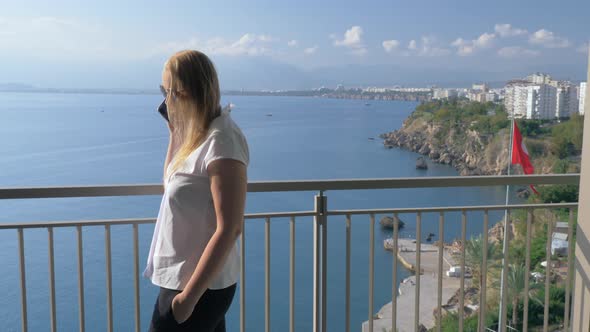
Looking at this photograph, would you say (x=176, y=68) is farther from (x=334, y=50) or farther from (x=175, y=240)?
(x=334, y=50)

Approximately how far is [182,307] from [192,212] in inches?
8.8

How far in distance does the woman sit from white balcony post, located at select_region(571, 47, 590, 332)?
4.59 feet

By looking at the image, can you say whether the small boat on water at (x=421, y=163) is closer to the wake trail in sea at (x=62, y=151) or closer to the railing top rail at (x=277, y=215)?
the wake trail in sea at (x=62, y=151)

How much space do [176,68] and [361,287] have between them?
22798 mm

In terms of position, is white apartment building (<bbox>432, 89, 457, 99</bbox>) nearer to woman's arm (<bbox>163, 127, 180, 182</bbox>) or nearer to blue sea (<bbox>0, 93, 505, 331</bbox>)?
blue sea (<bbox>0, 93, 505, 331</bbox>)

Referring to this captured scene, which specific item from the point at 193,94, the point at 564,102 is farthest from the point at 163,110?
the point at 564,102

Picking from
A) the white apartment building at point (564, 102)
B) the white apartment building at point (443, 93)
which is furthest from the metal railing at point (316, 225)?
the white apartment building at point (443, 93)

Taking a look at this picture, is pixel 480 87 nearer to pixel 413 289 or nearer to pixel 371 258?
pixel 413 289

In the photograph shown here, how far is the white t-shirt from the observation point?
1.27 metres

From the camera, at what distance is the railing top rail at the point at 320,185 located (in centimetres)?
185

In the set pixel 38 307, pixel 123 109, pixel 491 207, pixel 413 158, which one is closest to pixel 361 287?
pixel 413 158

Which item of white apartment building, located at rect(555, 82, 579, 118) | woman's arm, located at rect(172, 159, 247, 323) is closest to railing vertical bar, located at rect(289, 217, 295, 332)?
woman's arm, located at rect(172, 159, 247, 323)

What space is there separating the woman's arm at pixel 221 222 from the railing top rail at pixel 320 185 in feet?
2.20

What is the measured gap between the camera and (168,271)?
52.9 inches
